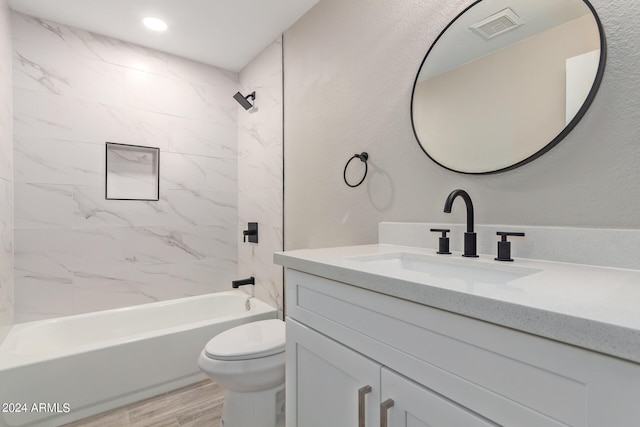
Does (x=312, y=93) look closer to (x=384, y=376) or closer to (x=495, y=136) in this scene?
(x=495, y=136)

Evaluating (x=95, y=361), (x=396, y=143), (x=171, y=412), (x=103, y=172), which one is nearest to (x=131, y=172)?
(x=103, y=172)

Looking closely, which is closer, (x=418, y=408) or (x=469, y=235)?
(x=418, y=408)

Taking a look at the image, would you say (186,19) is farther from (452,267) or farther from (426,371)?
(426,371)

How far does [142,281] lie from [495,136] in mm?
2574

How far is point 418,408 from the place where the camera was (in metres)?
0.67

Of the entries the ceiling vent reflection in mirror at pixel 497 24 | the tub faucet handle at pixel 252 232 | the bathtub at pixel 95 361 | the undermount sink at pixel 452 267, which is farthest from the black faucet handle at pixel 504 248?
the tub faucet handle at pixel 252 232

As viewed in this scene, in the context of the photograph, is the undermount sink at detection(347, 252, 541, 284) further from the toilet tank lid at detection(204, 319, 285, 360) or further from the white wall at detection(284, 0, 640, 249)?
the toilet tank lid at detection(204, 319, 285, 360)

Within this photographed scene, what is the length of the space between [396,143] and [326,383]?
105 centimetres

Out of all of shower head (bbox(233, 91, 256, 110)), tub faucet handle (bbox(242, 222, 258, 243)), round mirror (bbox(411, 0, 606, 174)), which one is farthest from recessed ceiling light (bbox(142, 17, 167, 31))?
round mirror (bbox(411, 0, 606, 174))

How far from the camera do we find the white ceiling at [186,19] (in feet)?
6.56

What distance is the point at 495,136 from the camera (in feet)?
3.69

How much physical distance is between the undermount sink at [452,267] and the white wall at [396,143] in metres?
0.23

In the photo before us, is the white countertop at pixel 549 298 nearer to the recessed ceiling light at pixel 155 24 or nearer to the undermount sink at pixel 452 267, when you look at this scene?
the undermount sink at pixel 452 267

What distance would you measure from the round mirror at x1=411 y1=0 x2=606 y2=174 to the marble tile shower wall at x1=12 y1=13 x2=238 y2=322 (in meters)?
2.05
